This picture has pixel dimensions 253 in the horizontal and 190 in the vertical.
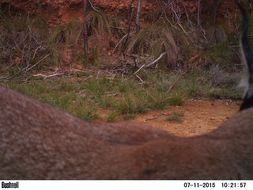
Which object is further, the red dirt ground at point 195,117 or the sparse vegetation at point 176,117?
the sparse vegetation at point 176,117

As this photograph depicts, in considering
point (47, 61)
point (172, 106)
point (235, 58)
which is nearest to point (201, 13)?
point (235, 58)

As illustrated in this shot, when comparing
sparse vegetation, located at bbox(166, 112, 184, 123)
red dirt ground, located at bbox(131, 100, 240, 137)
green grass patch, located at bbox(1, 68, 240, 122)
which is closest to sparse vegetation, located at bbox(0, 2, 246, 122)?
green grass patch, located at bbox(1, 68, 240, 122)

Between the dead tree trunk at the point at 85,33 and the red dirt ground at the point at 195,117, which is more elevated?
the dead tree trunk at the point at 85,33

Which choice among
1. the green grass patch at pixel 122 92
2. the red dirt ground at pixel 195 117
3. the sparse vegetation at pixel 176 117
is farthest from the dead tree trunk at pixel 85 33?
the sparse vegetation at pixel 176 117

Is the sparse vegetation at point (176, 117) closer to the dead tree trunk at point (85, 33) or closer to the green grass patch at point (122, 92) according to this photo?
the green grass patch at point (122, 92)

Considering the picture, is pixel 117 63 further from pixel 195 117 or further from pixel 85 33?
pixel 195 117

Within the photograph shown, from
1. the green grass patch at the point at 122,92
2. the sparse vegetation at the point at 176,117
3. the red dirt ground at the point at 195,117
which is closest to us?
the red dirt ground at the point at 195,117

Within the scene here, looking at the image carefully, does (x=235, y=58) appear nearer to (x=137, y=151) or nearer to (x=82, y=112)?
(x=82, y=112)

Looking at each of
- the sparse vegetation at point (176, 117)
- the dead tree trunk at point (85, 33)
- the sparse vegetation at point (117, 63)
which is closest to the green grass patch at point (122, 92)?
the sparse vegetation at point (117, 63)

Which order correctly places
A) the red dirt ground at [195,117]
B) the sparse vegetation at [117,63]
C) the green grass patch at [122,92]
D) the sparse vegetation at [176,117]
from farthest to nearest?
the sparse vegetation at [117,63]
the green grass patch at [122,92]
the sparse vegetation at [176,117]
the red dirt ground at [195,117]

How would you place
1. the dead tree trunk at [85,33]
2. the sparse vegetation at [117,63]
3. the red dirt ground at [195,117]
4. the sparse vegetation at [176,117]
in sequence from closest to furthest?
the red dirt ground at [195,117], the sparse vegetation at [176,117], the sparse vegetation at [117,63], the dead tree trunk at [85,33]

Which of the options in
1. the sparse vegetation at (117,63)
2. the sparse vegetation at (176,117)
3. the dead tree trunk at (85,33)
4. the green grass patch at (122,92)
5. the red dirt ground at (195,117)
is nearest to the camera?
the red dirt ground at (195,117)

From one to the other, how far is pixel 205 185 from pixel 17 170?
0.99 meters

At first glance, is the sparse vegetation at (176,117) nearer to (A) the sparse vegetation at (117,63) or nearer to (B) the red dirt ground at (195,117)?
(B) the red dirt ground at (195,117)
